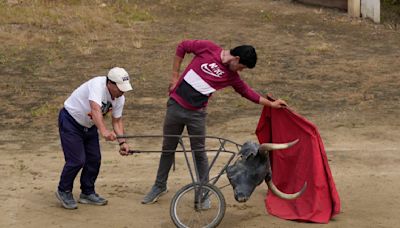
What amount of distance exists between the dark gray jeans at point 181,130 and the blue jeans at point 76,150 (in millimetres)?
737

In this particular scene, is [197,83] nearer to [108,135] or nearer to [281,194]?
[108,135]

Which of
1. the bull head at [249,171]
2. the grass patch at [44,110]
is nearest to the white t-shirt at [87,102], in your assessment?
the bull head at [249,171]

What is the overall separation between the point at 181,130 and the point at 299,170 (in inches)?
51.8

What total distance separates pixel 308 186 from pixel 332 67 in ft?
27.4

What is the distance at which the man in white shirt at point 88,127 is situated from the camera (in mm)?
8789

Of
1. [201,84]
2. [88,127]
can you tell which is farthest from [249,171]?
[88,127]

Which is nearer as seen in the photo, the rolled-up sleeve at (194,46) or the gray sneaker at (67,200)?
the rolled-up sleeve at (194,46)

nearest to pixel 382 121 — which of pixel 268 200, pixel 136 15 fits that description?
pixel 268 200

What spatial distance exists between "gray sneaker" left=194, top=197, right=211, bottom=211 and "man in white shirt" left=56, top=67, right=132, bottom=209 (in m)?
0.93

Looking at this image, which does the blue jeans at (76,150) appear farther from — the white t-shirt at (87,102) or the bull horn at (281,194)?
the bull horn at (281,194)

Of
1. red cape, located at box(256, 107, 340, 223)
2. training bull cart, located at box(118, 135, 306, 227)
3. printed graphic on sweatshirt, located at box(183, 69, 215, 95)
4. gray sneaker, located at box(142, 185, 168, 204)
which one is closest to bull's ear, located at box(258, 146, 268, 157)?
training bull cart, located at box(118, 135, 306, 227)

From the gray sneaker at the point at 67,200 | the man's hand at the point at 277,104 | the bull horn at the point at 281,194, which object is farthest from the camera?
the gray sneaker at the point at 67,200

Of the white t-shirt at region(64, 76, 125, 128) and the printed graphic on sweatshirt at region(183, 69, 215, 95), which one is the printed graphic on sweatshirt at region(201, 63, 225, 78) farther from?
the white t-shirt at region(64, 76, 125, 128)

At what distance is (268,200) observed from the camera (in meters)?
9.62
